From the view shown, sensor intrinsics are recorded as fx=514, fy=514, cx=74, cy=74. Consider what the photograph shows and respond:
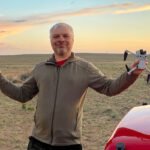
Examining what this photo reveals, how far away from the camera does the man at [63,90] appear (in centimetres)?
412

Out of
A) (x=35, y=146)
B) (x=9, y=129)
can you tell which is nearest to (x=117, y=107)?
(x=9, y=129)

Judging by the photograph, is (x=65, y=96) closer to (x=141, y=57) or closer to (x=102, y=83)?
(x=102, y=83)

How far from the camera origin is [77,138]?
4.20 metres

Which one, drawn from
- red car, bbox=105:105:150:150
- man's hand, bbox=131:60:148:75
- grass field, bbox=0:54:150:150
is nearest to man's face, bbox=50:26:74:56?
man's hand, bbox=131:60:148:75

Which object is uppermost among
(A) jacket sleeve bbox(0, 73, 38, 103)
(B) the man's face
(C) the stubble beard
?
(B) the man's face

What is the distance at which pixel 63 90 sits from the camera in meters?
4.14

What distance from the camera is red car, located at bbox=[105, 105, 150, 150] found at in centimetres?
290

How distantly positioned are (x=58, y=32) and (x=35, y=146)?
0.97 meters

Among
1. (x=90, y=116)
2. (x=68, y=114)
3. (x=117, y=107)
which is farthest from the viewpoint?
(x=117, y=107)

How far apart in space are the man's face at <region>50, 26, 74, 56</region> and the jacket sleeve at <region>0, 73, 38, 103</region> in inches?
16.5

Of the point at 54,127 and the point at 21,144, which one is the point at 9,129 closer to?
the point at 21,144

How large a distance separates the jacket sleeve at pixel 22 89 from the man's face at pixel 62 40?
42cm

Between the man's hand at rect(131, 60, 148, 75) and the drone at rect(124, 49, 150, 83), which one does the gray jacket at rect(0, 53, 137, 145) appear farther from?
the drone at rect(124, 49, 150, 83)

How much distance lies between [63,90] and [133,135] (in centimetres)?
123
